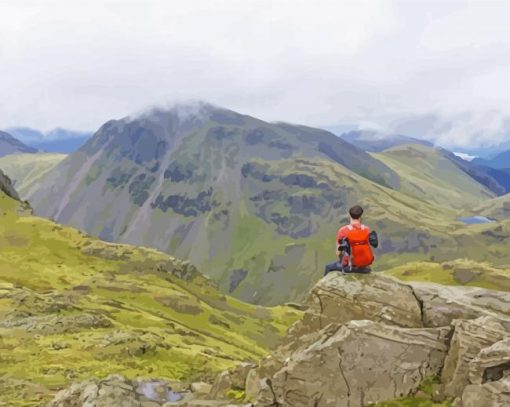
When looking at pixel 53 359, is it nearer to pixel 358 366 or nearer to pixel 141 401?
pixel 141 401

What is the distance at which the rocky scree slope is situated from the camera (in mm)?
30484

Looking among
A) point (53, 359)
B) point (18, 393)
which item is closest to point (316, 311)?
point (18, 393)

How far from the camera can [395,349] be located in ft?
109

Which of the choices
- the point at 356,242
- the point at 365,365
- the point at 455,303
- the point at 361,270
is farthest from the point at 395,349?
the point at 356,242

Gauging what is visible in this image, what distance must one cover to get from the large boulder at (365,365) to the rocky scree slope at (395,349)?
6cm

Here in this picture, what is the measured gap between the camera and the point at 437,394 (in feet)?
103

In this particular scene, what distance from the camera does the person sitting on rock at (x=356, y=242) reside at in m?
35.9

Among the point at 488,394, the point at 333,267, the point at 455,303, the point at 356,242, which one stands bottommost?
the point at 488,394

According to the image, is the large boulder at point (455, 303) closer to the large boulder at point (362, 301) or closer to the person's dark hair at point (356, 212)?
the large boulder at point (362, 301)

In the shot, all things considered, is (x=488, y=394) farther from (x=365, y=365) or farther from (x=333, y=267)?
(x=333, y=267)

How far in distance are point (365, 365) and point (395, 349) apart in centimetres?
194

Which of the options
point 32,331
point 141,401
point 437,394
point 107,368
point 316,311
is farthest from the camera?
point 32,331

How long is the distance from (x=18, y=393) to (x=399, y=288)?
68.8 m

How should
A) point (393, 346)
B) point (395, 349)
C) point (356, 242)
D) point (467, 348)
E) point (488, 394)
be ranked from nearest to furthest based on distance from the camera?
point (488, 394)
point (467, 348)
point (395, 349)
point (393, 346)
point (356, 242)
